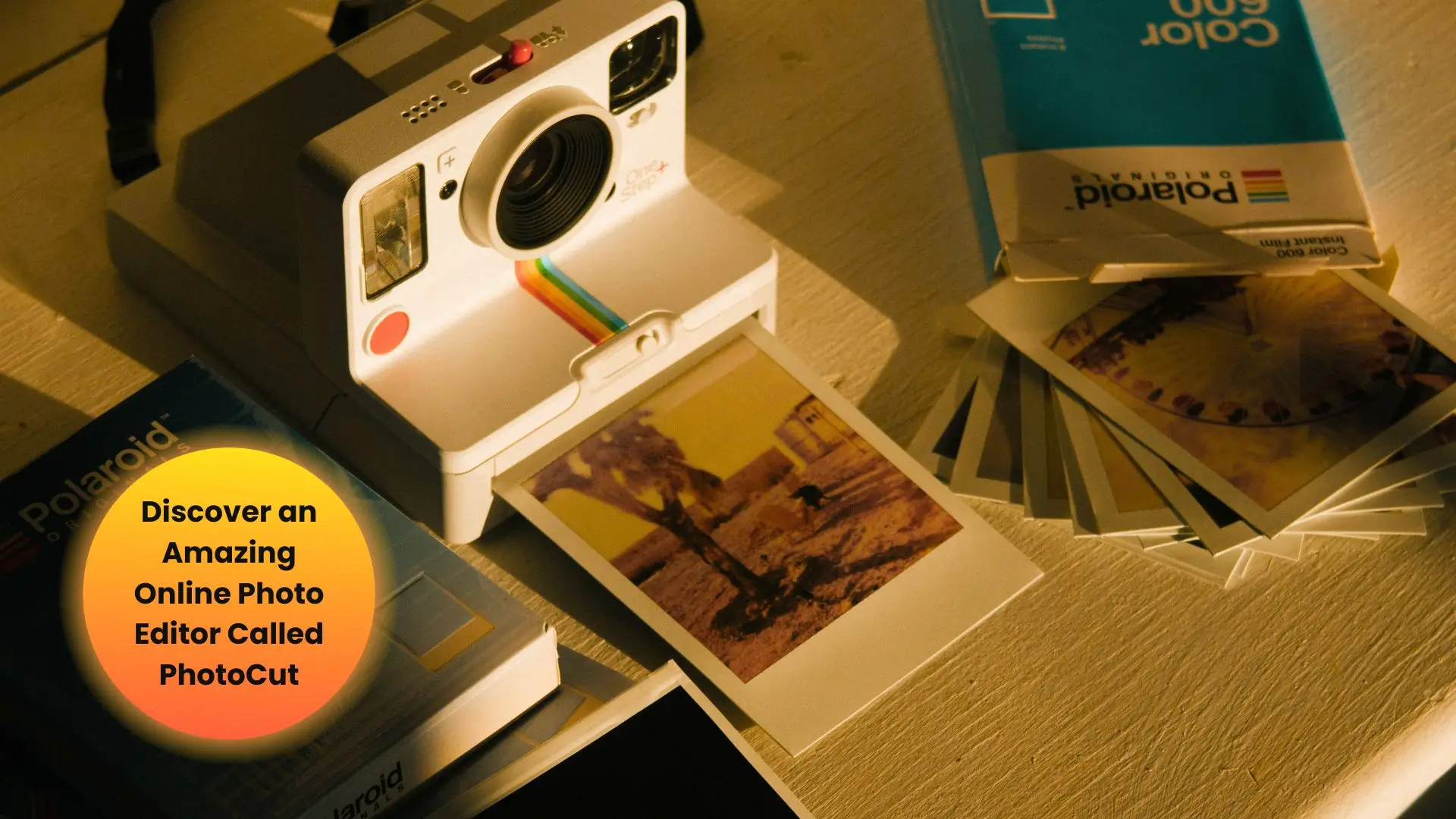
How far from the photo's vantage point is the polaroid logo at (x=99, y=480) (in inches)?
32.3

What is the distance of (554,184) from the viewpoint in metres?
0.96

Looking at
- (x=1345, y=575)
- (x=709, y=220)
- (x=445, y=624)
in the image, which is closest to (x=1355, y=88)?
(x=1345, y=575)

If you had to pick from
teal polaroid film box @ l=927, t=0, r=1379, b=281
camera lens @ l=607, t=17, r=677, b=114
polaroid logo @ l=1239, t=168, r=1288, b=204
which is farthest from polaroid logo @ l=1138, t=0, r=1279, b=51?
camera lens @ l=607, t=17, r=677, b=114

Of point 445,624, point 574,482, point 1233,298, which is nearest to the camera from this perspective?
point 445,624

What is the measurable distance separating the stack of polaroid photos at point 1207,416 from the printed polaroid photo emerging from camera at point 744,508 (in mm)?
68

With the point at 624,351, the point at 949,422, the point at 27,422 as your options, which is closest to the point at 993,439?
the point at 949,422

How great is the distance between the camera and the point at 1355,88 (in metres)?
1.24

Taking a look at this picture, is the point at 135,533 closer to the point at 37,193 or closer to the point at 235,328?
the point at 235,328

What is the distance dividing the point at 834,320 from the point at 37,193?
57cm

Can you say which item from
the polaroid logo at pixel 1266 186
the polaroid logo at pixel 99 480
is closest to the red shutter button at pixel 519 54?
the polaroid logo at pixel 99 480

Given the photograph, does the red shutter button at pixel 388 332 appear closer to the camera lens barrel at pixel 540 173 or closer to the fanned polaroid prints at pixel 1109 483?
the camera lens barrel at pixel 540 173

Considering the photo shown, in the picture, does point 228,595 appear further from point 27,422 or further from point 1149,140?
point 1149,140

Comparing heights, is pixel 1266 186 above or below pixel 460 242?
below

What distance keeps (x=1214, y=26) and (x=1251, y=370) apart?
0.31m
